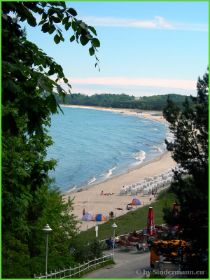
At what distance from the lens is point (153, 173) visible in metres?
65.8

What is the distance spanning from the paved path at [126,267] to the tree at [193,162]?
6.41 meters

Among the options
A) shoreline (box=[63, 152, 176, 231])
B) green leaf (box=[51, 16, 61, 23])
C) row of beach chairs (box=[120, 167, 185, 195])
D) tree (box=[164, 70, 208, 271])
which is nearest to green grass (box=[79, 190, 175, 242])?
shoreline (box=[63, 152, 176, 231])

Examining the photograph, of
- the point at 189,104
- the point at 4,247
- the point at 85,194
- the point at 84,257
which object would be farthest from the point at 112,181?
the point at 189,104

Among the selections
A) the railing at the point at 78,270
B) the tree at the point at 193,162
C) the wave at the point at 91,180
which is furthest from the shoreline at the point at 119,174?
the tree at the point at 193,162

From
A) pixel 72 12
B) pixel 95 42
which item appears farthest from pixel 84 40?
pixel 72 12

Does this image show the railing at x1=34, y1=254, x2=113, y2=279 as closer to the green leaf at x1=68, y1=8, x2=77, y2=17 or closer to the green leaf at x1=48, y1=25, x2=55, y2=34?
the green leaf at x1=48, y1=25, x2=55, y2=34

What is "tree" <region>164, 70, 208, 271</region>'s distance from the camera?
9.07m

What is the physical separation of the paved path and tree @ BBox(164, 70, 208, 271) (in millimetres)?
6406

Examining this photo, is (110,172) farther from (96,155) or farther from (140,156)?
(140,156)

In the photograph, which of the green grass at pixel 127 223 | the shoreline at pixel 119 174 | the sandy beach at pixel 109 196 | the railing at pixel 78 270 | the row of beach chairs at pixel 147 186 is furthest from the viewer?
the row of beach chairs at pixel 147 186

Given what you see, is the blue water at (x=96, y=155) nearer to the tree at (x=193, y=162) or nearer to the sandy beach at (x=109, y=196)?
the sandy beach at (x=109, y=196)

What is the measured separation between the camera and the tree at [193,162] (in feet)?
29.8

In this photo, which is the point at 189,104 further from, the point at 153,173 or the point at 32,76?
the point at 153,173

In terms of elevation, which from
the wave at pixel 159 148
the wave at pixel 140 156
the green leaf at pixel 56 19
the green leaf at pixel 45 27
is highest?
the green leaf at pixel 56 19
